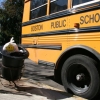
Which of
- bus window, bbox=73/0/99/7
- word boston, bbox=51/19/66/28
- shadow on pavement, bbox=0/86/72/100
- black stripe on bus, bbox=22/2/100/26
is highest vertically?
bus window, bbox=73/0/99/7

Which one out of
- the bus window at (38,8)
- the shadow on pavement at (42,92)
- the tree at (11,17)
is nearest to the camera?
the shadow on pavement at (42,92)

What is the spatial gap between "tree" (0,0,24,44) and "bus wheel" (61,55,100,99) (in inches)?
986

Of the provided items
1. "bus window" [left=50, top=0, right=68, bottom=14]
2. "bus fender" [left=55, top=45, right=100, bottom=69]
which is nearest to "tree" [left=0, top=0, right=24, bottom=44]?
"bus window" [left=50, top=0, right=68, bottom=14]

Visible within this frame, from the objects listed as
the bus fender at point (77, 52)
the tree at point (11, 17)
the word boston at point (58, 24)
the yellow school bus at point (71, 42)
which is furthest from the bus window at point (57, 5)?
the tree at point (11, 17)

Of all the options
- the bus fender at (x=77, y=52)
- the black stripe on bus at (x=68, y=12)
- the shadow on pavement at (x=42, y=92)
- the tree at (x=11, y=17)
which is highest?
the tree at (x=11, y=17)

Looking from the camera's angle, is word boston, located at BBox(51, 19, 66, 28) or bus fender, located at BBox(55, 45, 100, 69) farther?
word boston, located at BBox(51, 19, 66, 28)

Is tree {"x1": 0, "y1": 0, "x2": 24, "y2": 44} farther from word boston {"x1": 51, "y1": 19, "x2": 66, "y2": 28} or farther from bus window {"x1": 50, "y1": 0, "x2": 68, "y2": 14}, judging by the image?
word boston {"x1": 51, "y1": 19, "x2": 66, "y2": 28}

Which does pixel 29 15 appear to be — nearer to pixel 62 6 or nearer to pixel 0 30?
pixel 62 6

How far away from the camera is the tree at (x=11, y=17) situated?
29781 millimetres

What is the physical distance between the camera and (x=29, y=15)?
22.3 feet

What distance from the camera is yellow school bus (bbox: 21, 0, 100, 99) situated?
14.6 feet

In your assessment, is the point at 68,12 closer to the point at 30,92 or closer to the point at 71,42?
the point at 71,42

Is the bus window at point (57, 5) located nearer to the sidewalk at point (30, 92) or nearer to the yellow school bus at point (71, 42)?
the yellow school bus at point (71, 42)

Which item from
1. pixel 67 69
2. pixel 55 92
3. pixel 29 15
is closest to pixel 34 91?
pixel 55 92
